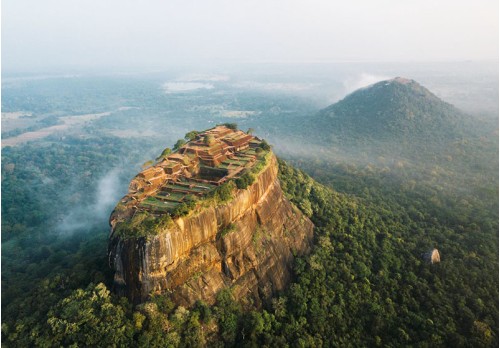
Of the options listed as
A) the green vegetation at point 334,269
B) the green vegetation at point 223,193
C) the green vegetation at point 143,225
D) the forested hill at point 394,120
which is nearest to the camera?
the green vegetation at point 143,225

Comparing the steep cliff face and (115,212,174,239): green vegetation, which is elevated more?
(115,212,174,239): green vegetation

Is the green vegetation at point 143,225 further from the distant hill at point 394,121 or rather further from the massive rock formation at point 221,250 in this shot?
the distant hill at point 394,121

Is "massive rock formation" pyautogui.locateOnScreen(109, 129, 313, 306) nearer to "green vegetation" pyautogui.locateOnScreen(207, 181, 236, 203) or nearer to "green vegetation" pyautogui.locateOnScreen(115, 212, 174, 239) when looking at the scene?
"green vegetation" pyautogui.locateOnScreen(115, 212, 174, 239)

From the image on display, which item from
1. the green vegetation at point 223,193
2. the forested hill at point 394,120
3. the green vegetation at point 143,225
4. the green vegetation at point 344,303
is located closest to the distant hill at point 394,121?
the forested hill at point 394,120

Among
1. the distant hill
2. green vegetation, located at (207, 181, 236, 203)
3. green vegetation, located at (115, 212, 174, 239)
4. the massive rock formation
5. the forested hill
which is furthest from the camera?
the forested hill

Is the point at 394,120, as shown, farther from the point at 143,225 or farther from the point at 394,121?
the point at 143,225

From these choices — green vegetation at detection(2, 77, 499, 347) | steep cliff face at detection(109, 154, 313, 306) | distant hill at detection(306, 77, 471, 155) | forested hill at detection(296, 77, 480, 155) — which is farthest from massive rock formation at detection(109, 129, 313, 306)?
forested hill at detection(296, 77, 480, 155)

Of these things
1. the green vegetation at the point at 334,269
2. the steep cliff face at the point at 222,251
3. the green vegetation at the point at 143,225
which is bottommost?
the green vegetation at the point at 334,269

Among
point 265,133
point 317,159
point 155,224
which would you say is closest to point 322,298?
point 155,224
